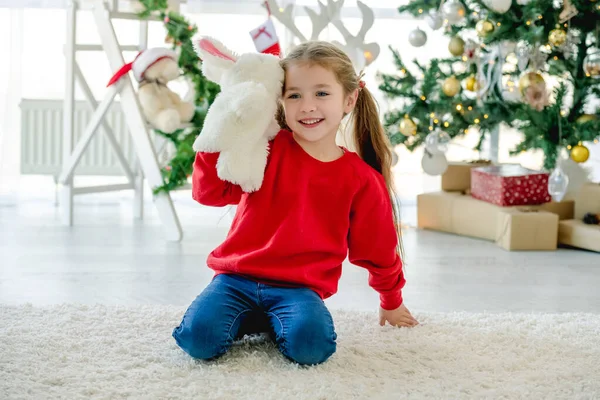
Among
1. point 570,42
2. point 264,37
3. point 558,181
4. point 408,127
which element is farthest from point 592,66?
point 264,37

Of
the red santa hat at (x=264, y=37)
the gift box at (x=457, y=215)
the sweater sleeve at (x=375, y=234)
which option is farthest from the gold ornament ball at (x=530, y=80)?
the sweater sleeve at (x=375, y=234)

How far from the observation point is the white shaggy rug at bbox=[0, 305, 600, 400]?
1.23 m

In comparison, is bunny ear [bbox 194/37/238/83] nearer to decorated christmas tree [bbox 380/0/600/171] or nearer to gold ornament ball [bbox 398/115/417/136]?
decorated christmas tree [bbox 380/0/600/171]

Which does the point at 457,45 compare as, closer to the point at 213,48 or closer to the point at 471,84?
the point at 471,84

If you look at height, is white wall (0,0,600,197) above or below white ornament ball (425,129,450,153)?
above

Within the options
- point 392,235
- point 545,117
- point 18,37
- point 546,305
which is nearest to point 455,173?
point 545,117

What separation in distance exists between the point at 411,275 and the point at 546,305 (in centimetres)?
41

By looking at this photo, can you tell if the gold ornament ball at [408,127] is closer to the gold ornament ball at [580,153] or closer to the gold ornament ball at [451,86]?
the gold ornament ball at [451,86]

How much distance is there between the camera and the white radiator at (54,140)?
350cm

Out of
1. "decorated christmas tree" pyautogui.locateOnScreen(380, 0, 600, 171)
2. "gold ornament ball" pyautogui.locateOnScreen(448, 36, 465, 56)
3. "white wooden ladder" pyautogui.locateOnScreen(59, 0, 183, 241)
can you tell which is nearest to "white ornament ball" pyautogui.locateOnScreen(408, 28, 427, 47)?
"decorated christmas tree" pyautogui.locateOnScreen(380, 0, 600, 171)

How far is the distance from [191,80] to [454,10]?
0.92m

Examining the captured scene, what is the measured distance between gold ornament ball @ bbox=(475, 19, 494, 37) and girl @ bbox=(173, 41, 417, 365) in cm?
120

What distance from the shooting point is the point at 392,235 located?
4.99 ft

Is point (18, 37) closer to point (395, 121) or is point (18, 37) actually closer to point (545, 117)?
point (395, 121)
